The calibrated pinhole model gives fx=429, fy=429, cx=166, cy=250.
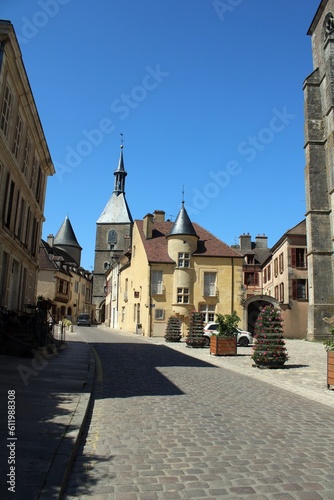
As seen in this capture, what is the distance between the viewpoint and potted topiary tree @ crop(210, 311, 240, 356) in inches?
710

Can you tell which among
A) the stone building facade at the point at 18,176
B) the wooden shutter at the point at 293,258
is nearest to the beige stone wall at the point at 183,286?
the wooden shutter at the point at 293,258

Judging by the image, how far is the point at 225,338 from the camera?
717 inches

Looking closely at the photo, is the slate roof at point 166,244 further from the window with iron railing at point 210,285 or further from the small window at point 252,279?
the small window at point 252,279

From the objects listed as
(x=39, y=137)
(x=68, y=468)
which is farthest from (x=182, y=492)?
(x=39, y=137)

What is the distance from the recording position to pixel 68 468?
13.4ft

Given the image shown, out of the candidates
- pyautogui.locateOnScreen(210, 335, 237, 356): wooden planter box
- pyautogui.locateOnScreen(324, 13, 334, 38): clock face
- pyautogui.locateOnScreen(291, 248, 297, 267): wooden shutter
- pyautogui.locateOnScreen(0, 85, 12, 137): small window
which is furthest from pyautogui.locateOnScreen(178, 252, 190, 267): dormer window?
pyautogui.locateOnScreen(0, 85, 12, 137): small window

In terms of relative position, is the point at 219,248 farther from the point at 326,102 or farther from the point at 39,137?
the point at 39,137

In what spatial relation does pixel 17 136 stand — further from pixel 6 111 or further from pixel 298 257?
pixel 298 257

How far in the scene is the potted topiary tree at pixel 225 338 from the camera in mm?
18022

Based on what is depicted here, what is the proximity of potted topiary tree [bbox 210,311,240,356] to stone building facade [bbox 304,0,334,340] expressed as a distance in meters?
13.7

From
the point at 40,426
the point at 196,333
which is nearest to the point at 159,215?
the point at 196,333

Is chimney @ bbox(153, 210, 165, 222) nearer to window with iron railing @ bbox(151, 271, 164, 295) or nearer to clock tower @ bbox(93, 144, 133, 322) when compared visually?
window with iron railing @ bbox(151, 271, 164, 295)

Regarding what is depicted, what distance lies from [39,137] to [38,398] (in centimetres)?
1638

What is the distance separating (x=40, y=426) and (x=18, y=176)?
46.0 ft
